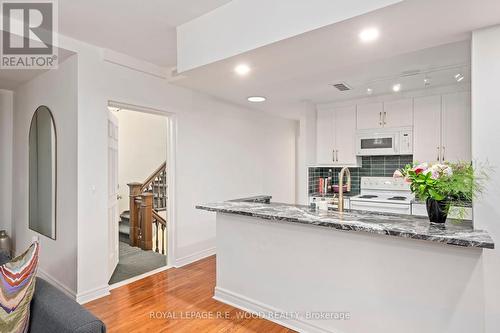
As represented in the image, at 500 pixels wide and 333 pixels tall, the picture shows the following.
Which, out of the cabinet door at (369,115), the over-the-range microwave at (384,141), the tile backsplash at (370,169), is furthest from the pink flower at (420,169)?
the tile backsplash at (370,169)

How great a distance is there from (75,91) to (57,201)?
46.6 inches

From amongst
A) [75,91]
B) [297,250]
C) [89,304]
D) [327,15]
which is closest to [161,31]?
[75,91]

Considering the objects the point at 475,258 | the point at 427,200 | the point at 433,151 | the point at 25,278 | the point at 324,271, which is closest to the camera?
the point at 25,278

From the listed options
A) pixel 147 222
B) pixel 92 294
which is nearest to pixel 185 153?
pixel 147 222

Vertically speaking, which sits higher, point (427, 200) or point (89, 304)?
point (427, 200)

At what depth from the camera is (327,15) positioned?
1.74 metres

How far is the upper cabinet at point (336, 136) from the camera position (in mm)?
4488

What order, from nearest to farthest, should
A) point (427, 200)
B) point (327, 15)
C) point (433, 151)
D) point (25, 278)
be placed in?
point (25, 278) → point (327, 15) → point (427, 200) → point (433, 151)

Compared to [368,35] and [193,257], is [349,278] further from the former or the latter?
[193,257]

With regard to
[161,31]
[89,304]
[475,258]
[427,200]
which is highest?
[161,31]

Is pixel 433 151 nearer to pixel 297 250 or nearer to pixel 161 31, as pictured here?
pixel 297 250

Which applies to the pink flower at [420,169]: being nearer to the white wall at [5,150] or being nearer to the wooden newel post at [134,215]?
the wooden newel post at [134,215]

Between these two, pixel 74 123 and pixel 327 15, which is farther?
pixel 74 123

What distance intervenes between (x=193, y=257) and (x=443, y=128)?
380cm
